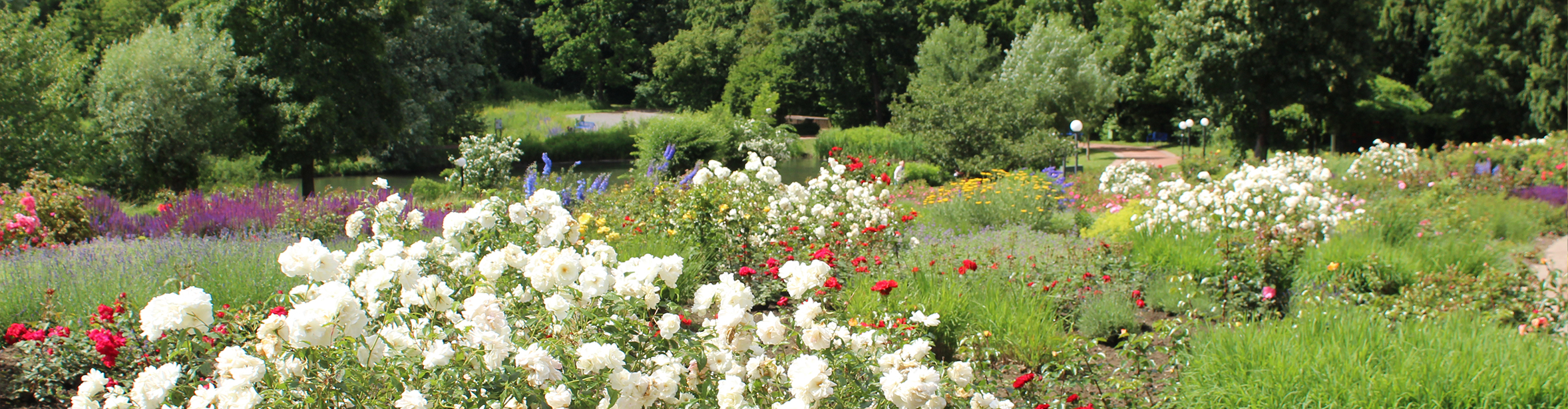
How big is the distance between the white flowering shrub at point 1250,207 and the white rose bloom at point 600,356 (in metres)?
4.56

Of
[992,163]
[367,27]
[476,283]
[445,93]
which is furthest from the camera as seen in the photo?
[445,93]

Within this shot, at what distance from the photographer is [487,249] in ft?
9.95

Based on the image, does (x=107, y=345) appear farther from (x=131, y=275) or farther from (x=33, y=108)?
(x=33, y=108)

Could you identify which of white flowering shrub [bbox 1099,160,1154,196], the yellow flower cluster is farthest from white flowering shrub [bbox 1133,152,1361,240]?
white flowering shrub [bbox 1099,160,1154,196]

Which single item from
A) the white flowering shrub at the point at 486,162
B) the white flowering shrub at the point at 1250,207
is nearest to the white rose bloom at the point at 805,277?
the white flowering shrub at the point at 1250,207

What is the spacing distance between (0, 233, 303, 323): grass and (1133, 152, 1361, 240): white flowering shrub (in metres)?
5.35

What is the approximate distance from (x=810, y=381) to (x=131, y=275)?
161 inches

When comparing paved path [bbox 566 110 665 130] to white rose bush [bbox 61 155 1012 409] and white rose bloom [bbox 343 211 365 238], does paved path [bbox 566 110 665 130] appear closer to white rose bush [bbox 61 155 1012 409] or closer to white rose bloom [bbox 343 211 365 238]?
white rose bloom [bbox 343 211 365 238]

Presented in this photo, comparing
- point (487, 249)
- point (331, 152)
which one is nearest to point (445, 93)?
point (331, 152)

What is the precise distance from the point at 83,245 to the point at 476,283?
506 cm

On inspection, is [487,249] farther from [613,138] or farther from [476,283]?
[613,138]

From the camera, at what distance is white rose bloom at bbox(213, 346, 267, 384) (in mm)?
1715

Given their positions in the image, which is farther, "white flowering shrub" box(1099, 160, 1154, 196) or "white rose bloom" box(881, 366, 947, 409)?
"white flowering shrub" box(1099, 160, 1154, 196)

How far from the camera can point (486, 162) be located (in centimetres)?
1178
